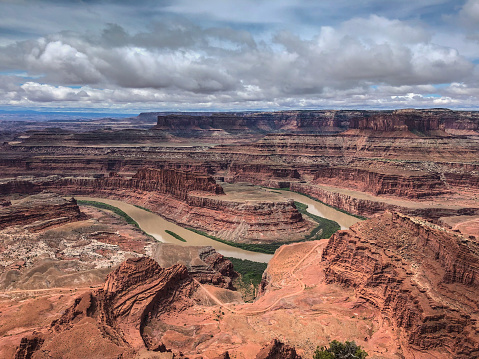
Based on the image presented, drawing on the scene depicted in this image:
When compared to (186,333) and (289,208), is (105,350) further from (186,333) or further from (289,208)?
(289,208)

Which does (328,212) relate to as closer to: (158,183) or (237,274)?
(158,183)

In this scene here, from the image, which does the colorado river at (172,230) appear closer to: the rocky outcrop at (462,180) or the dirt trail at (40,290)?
the dirt trail at (40,290)

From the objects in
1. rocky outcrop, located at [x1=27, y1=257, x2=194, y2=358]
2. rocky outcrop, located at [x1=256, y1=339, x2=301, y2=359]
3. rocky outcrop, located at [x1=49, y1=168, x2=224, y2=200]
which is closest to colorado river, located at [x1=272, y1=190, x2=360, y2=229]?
rocky outcrop, located at [x1=49, y1=168, x2=224, y2=200]

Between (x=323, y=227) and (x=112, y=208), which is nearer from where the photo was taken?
(x=323, y=227)

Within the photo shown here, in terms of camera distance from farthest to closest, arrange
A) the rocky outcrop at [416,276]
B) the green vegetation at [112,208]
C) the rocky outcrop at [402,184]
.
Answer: the rocky outcrop at [402,184], the green vegetation at [112,208], the rocky outcrop at [416,276]

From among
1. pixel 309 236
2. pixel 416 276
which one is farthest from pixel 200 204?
pixel 416 276

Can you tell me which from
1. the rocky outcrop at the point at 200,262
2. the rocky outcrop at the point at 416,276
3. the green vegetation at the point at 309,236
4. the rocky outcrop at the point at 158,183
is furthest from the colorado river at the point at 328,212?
the rocky outcrop at the point at 416,276

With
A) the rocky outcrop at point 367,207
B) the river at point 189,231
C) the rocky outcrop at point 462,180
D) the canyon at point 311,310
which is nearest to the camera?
the canyon at point 311,310
